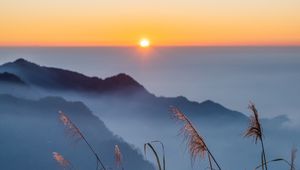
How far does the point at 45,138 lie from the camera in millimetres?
76750

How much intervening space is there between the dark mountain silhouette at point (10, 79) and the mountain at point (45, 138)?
6.72 metres

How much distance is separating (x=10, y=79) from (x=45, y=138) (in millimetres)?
29250

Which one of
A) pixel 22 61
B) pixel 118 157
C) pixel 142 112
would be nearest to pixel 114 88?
pixel 142 112

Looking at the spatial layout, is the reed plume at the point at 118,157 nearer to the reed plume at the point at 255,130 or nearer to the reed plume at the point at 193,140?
the reed plume at the point at 193,140

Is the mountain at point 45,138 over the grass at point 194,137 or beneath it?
over

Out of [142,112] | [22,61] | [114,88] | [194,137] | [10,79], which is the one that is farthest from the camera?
[114,88]

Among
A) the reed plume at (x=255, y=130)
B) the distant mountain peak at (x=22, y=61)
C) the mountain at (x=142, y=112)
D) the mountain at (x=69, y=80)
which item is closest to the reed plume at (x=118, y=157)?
the reed plume at (x=255, y=130)

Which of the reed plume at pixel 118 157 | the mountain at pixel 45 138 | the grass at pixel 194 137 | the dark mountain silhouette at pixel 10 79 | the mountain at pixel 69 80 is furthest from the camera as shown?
the mountain at pixel 69 80

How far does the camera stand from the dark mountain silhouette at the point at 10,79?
100.0 m

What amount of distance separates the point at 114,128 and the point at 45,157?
42.9m

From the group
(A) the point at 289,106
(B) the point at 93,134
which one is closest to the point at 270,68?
(A) the point at 289,106

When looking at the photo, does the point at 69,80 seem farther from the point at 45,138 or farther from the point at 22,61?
the point at 45,138

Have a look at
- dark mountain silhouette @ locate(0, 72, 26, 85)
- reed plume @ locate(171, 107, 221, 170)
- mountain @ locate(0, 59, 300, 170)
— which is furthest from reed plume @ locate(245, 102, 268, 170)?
dark mountain silhouette @ locate(0, 72, 26, 85)

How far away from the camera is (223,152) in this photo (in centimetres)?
9406
